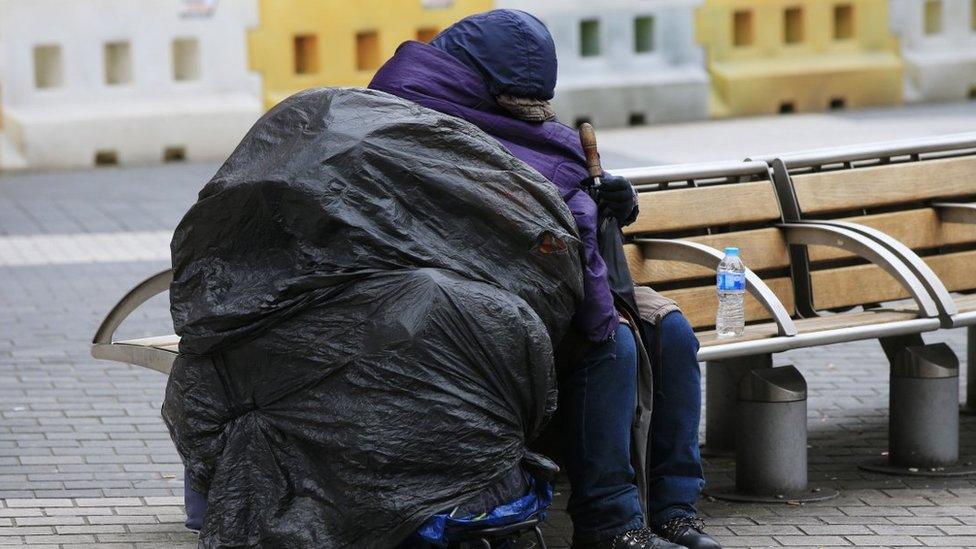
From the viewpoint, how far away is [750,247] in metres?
5.72

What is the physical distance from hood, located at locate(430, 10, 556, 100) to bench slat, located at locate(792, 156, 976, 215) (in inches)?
56.2

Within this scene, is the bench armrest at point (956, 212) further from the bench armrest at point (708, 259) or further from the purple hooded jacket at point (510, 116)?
the purple hooded jacket at point (510, 116)

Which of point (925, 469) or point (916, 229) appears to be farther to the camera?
point (916, 229)

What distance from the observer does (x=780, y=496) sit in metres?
5.48

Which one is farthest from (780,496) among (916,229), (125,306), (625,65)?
(625,65)

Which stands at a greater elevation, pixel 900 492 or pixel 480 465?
pixel 480 465

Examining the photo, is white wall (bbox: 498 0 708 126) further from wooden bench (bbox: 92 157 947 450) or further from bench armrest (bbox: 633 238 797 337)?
bench armrest (bbox: 633 238 797 337)

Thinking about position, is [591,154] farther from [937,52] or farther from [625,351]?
[937,52]

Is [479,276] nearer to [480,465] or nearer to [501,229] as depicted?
[501,229]

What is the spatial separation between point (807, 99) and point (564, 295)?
12.0 m

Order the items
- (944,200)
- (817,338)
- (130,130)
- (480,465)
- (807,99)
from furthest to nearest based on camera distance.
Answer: (807,99)
(130,130)
(944,200)
(817,338)
(480,465)

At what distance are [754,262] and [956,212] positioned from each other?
32.5 inches

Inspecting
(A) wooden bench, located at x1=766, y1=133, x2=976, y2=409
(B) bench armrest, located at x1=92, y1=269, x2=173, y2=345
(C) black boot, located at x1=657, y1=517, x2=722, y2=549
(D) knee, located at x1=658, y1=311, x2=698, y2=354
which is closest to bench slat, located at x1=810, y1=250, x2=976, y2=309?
(A) wooden bench, located at x1=766, y1=133, x2=976, y2=409

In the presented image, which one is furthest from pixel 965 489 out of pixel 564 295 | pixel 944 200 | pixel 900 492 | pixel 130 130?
pixel 130 130
